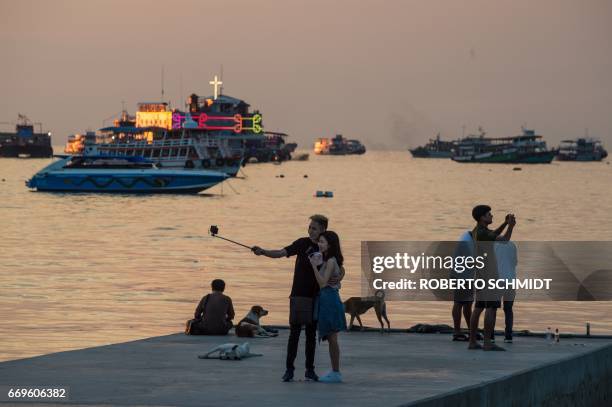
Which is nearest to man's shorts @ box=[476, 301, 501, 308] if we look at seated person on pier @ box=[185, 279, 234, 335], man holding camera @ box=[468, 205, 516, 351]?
man holding camera @ box=[468, 205, 516, 351]

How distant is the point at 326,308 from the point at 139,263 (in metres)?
32.3

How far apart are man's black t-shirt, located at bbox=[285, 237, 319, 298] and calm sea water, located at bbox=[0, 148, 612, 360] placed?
27.8 ft

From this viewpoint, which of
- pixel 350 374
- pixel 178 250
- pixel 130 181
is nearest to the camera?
pixel 350 374

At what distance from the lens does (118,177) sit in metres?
112

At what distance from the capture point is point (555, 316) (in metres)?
29.9

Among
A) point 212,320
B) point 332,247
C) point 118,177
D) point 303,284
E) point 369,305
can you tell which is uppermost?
point 332,247

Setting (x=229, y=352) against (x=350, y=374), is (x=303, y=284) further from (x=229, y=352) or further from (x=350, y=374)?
(x=229, y=352)

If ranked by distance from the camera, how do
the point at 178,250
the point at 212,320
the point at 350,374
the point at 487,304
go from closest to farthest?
1. the point at 350,374
2. the point at 487,304
3. the point at 212,320
4. the point at 178,250

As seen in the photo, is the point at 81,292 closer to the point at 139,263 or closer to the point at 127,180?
the point at 139,263

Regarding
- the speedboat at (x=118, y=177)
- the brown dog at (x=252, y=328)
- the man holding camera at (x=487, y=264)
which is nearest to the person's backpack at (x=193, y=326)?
the brown dog at (x=252, y=328)

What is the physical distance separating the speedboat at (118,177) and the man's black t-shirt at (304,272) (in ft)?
301

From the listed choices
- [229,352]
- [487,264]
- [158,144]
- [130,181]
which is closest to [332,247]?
[229,352]

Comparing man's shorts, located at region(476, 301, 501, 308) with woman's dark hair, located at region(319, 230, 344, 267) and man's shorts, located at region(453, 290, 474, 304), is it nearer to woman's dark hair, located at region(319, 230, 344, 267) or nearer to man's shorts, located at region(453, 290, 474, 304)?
man's shorts, located at region(453, 290, 474, 304)

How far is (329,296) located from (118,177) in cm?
9752
